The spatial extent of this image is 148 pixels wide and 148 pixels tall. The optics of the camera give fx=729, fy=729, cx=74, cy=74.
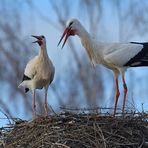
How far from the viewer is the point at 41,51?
11.9 metres

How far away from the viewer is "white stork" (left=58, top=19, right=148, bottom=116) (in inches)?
411

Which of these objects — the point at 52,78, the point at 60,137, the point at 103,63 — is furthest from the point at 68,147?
the point at 52,78

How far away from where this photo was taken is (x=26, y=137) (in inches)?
332

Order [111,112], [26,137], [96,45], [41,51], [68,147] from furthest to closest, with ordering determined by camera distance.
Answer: [41,51] < [96,45] < [111,112] < [26,137] < [68,147]

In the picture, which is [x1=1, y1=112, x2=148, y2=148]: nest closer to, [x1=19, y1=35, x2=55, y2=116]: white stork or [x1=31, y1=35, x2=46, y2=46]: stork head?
[x1=19, y1=35, x2=55, y2=116]: white stork

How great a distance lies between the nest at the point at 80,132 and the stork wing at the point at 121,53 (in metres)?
1.88

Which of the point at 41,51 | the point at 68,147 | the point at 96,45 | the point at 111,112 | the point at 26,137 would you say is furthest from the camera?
the point at 41,51

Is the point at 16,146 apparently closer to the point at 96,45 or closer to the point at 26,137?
the point at 26,137

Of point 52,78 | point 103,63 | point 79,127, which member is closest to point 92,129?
point 79,127

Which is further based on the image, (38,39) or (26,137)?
(38,39)

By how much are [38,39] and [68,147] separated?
4.36 metres

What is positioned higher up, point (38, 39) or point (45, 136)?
point (38, 39)

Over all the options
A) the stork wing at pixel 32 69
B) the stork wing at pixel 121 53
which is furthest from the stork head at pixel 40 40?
the stork wing at pixel 121 53

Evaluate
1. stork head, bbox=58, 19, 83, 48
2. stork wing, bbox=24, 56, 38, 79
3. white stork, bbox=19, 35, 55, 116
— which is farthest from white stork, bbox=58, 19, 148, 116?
stork wing, bbox=24, 56, 38, 79
